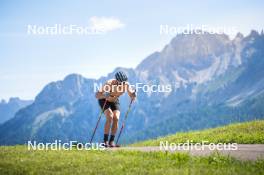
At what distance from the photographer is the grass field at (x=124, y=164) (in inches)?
430

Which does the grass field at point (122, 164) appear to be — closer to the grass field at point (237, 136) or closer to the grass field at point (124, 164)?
the grass field at point (124, 164)

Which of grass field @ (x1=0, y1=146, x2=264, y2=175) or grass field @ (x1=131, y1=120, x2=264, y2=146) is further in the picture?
grass field @ (x1=131, y1=120, x2=264, y2=146)

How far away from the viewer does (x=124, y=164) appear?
39.9 feet

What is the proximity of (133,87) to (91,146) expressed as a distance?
12.0 ft

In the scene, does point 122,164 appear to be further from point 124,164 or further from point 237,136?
point 237,136

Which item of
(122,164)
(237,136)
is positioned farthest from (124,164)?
(237,136)

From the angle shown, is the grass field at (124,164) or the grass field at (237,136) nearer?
the grass field at (124,164)

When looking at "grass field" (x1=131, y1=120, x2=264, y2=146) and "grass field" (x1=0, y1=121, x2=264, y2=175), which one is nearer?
"grass field" (x1=0, y1=121, x2=264, y2=175)

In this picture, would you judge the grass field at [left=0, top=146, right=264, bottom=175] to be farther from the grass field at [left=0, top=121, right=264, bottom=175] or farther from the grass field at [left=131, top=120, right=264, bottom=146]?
the grass field at [left=131, top=120, right=264, bottom=146]

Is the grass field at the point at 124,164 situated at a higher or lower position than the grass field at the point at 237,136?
lower

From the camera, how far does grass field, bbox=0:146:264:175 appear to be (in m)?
10.9

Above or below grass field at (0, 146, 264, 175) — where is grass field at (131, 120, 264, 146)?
above

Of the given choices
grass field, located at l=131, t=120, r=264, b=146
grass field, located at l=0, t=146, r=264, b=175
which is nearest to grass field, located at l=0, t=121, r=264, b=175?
grass field, located at l=0, t=146, r=264, b=175

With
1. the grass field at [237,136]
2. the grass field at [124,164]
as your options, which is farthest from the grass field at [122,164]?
the grass field at [237,136]
